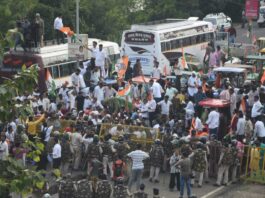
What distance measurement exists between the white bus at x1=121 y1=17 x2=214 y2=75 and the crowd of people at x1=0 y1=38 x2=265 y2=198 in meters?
7.83

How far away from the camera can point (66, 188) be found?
58.8 feet

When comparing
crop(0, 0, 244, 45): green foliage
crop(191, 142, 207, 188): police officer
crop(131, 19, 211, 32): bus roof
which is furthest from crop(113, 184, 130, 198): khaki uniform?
crop(131, 19, 211, 32): bus roof

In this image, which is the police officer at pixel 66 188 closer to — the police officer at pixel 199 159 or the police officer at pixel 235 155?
the police officer at pixel 199 159

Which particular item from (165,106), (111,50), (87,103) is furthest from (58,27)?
(165,106)

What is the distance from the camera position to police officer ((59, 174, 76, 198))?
1792 cm

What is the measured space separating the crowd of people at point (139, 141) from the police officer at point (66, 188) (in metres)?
0.02

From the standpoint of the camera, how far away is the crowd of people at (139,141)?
780 inches

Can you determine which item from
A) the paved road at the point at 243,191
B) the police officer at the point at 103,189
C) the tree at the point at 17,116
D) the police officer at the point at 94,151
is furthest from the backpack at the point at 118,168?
the tree at the point at 17,116

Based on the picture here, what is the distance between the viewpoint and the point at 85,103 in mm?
25734

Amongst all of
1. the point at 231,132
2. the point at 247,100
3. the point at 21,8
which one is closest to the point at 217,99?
the point at 247,100

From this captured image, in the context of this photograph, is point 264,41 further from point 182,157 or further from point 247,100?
point 182,157

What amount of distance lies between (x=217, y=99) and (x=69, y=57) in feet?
28.6

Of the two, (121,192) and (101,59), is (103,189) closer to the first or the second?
(121,192)

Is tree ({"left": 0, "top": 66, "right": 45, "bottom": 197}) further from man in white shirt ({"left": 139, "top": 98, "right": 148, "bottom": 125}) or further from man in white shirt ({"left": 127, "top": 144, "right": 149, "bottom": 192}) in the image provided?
man in white shirt ({"left": 139, "top": 98, "right": 148, "bottom": 125})
